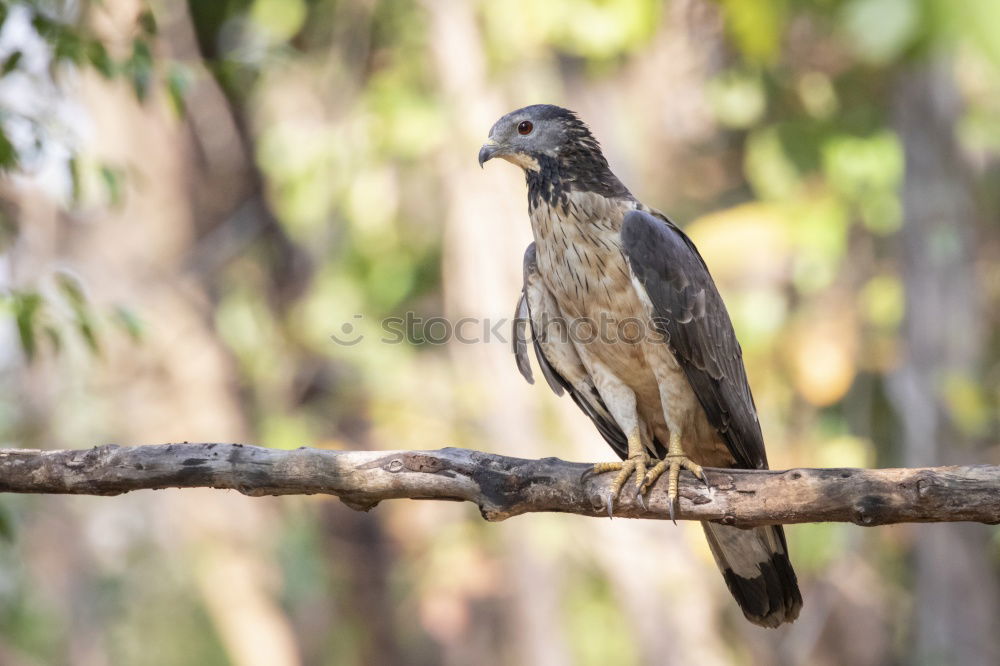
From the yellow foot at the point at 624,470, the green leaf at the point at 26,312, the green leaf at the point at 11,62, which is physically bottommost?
the yellow foot at the point at 624,470

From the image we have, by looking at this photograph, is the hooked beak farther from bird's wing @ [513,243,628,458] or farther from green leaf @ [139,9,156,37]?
green leaf @ [139,9,156,37]

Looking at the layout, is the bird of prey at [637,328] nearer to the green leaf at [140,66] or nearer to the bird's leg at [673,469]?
the bird's leg at [673,469]

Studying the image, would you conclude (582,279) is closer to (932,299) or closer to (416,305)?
(932,299)

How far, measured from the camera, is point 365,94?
10312mm

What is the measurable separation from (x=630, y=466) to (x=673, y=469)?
0.20 m

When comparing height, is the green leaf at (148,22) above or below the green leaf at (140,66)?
above

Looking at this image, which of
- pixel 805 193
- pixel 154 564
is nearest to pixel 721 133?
pixel 805 193

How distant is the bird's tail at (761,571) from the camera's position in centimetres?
435

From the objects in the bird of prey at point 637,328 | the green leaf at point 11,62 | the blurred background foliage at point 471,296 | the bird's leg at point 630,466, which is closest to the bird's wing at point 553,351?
the bird of prey at point 637,328

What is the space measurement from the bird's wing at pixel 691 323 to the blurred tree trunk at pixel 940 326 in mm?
3736

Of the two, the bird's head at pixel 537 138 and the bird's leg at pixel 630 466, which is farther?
the bird's head at pixel 537 138

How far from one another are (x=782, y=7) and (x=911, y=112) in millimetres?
2866

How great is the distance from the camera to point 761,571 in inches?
173

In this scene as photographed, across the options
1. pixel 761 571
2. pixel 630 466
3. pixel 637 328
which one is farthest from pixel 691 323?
pixel 761 571
